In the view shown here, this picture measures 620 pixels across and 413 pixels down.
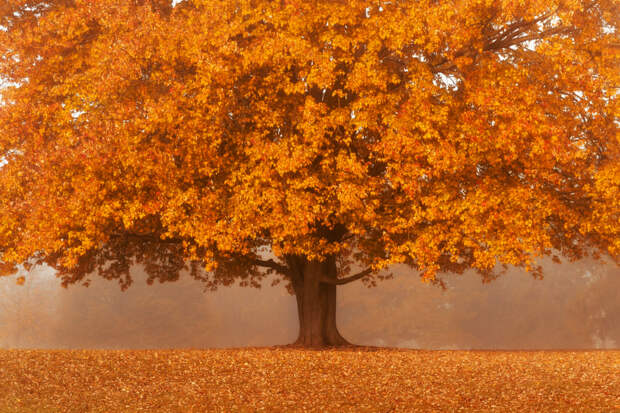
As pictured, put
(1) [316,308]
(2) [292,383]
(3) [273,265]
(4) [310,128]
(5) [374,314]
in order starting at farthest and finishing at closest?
(5) [374,314] < (3) [273,265] < (1) [316,308] < (4) [310,128] < (2) [292,383]

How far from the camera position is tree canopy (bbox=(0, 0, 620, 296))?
17.9 metres

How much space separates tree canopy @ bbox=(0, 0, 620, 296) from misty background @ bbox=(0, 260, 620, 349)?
27.2 metres

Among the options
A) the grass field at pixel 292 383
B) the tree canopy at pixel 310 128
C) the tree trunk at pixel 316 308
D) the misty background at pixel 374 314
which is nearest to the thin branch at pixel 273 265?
the tree trunk at pixel 316 308

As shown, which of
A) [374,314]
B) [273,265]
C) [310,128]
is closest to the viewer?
[310,128]

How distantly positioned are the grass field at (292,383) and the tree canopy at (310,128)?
330cm

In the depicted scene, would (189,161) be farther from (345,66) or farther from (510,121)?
(510,121)

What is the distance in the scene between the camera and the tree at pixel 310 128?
1789cm

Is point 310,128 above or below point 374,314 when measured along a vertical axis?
above

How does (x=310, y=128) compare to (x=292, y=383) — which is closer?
(x=292, y=383)

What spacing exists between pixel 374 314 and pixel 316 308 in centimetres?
2655

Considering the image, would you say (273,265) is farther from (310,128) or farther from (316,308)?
(310,128)

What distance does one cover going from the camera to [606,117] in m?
19.0

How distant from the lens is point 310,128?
17906mm

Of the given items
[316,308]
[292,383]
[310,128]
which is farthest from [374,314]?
[292,383]
